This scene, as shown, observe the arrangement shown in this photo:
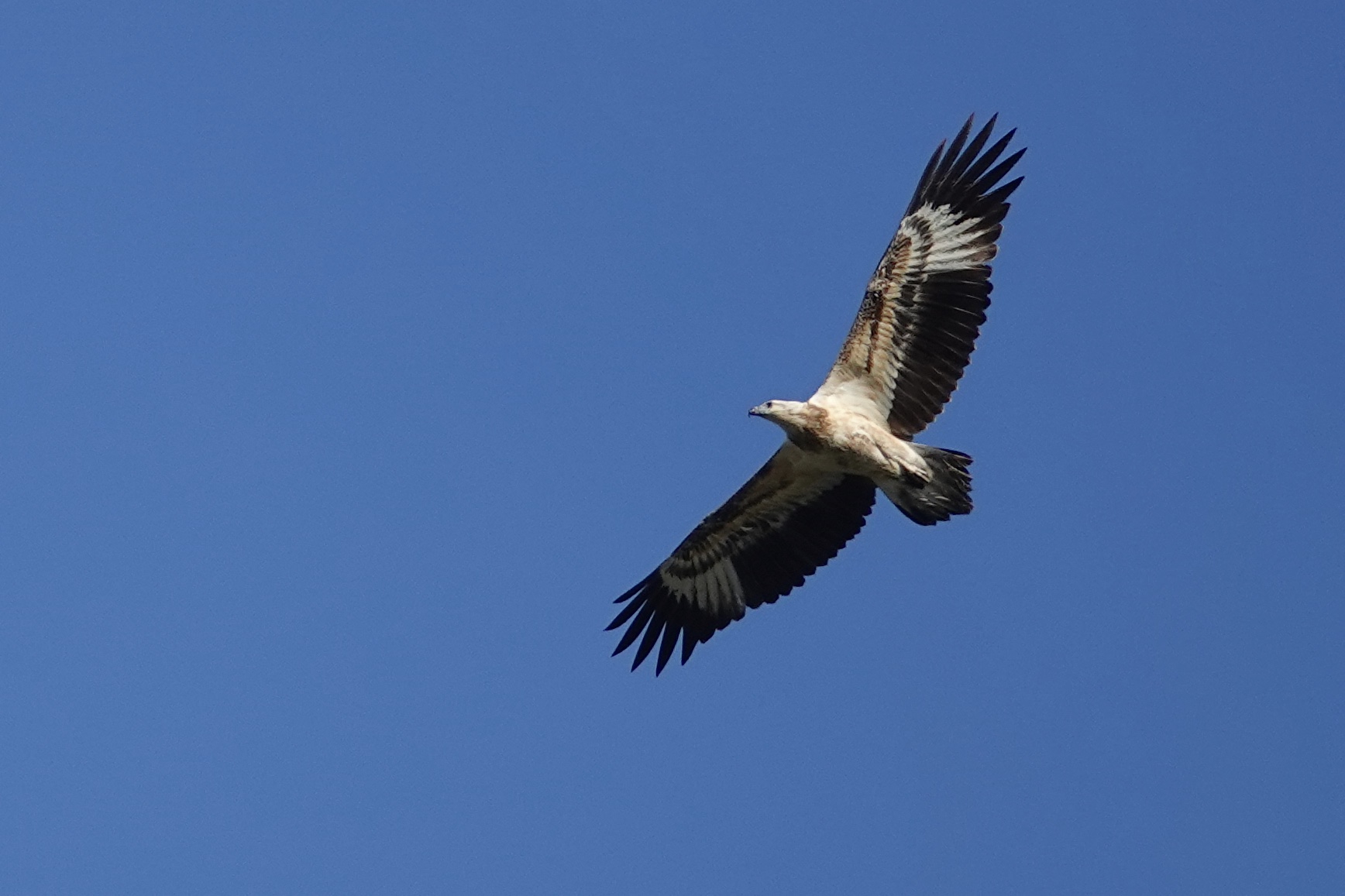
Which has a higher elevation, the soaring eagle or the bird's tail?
the soaring eagle

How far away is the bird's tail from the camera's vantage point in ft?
50.1

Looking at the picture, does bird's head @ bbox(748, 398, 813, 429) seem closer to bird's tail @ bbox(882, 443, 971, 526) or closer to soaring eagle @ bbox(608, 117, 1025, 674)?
soaring eagle @ bbox(608, 117, 1025, 674)

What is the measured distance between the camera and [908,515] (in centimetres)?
1558

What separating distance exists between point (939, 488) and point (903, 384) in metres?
0.88

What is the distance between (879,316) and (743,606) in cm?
287

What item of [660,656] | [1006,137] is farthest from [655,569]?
[1006,137]

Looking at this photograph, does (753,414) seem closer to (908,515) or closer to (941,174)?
(908,515)

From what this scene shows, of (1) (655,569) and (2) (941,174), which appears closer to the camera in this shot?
(2) (941,174)

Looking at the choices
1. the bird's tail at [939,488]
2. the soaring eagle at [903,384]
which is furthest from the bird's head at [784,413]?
the bird's tail at [939,488]

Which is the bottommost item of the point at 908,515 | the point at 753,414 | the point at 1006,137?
the point at 908,515

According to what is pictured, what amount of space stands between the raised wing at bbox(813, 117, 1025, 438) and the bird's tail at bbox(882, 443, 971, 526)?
38 centimetres

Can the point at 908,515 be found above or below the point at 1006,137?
below

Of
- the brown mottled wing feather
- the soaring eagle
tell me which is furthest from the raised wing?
the brown mottled wing feather

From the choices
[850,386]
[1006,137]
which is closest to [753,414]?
[850,386]
